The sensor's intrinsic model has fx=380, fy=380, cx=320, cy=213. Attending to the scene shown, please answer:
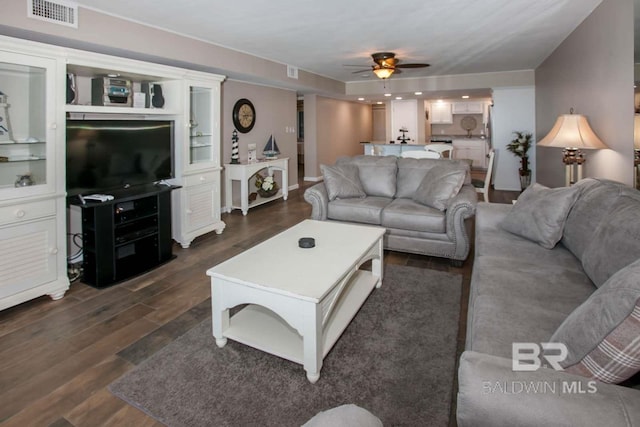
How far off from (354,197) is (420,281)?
138 cm

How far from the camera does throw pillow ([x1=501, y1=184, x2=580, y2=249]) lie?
100.0 inches

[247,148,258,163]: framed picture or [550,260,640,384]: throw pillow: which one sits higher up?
[247,148,258,163]: framed picture

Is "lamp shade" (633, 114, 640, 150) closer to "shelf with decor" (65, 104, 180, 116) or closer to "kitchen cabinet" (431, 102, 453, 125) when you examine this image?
"shelf with decor" (65, 104, 180, 116)

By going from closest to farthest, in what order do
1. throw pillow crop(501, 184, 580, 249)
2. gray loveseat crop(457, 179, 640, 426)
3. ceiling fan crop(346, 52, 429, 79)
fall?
gray loveseat crop(457, 179, 640, 426) < throw pillow crop(501, 184, 580, 249) < ceiling fan crop(346, 52, 429, 79)

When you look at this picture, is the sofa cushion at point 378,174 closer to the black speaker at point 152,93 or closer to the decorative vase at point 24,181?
the black speaker at point 152,93

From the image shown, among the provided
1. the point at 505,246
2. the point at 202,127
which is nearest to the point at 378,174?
the point at 505,246

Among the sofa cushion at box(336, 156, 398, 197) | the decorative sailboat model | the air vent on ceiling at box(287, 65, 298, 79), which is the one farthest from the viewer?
the decorative sailboat model

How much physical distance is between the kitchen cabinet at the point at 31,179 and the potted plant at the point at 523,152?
7228 millimetres

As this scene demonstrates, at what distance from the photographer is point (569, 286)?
1.95 meters

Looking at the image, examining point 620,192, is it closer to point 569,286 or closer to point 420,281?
point 569,286

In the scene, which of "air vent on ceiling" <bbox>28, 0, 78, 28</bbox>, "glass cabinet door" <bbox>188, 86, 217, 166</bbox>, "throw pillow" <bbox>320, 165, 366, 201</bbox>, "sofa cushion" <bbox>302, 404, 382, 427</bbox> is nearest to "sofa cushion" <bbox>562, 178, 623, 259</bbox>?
"sofa cushion" <bbox>302, 404, 382, 427</bbox>

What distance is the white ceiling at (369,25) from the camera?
3.36 m

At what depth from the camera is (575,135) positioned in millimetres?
3150

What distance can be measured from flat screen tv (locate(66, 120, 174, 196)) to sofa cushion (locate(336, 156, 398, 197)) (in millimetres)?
2189
